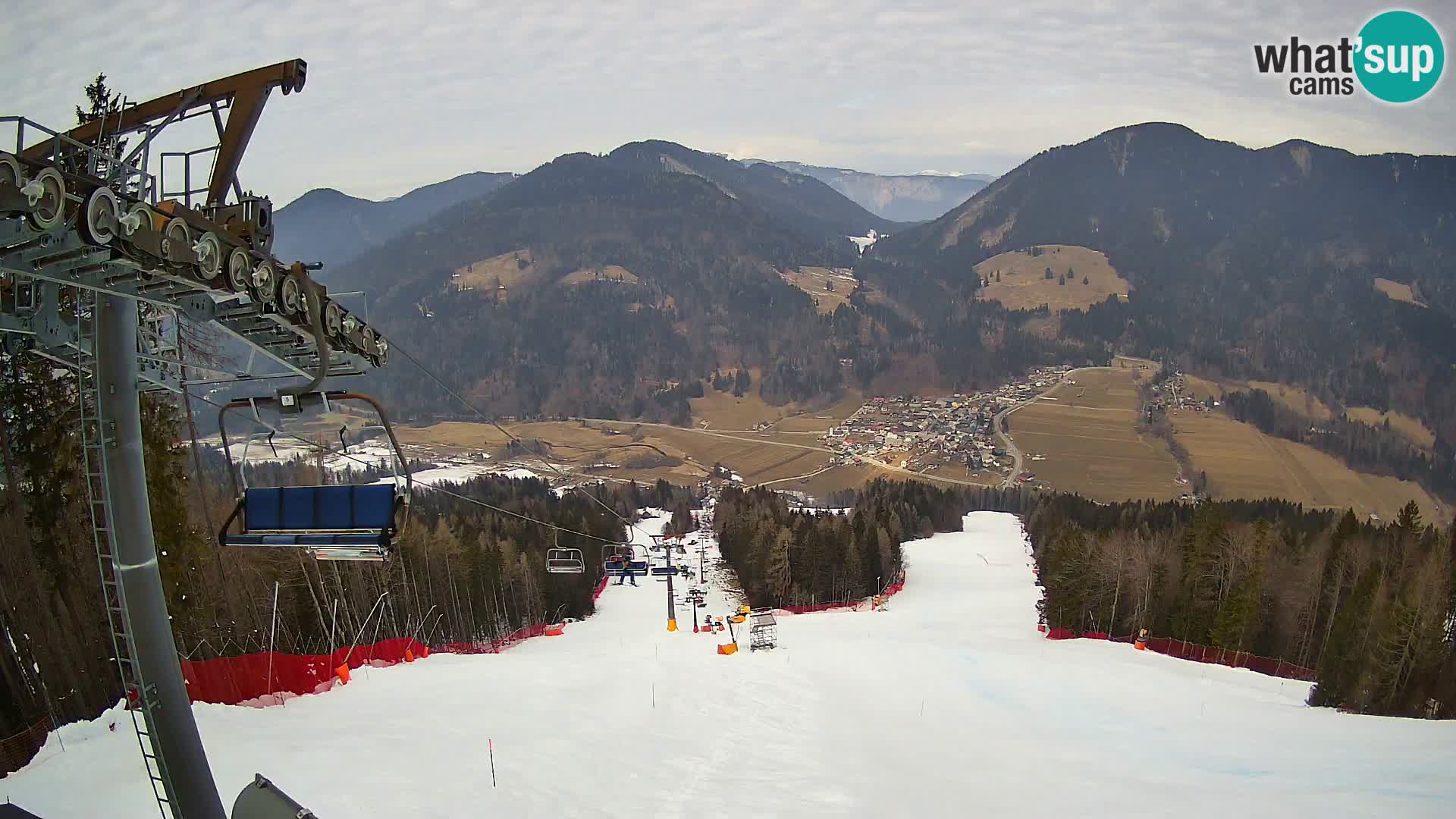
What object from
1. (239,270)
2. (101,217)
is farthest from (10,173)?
(239,270)

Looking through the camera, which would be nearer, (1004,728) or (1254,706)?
(1004,728)

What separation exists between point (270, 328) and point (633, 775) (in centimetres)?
829

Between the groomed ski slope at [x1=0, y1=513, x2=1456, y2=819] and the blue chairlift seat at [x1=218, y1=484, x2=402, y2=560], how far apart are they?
356 centimetres

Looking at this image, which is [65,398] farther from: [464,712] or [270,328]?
[270,328]

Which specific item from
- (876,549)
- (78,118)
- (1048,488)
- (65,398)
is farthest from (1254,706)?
(1048,488)

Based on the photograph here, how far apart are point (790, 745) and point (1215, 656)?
1060 inches

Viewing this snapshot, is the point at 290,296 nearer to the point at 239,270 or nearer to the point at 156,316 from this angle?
the point at 239,270

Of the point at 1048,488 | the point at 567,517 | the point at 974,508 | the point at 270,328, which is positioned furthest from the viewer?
the point at 1048,488

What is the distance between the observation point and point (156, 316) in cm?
910

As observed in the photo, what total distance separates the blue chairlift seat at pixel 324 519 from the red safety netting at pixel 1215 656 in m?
29.9

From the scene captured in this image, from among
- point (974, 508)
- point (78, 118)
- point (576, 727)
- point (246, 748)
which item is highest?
point (78, 118)

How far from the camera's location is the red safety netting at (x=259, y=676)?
13.9 meters

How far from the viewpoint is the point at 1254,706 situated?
20.8 meters

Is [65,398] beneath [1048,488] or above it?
above
